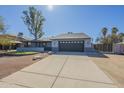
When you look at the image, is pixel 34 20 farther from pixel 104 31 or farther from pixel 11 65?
pixel 11 65

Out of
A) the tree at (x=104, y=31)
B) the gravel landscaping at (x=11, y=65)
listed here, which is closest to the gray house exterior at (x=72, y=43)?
the gravel landscaping at (x=11, y=65)

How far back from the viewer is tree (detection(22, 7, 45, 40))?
2942 centimetres

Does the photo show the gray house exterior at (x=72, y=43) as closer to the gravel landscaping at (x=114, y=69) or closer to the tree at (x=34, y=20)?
the tree at (x=34, y=20)

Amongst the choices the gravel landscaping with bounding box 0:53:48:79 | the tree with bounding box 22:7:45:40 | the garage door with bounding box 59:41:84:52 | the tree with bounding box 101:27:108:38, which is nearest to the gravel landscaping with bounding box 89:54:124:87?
the gravel landscaping with bounding box 0:53:48:79

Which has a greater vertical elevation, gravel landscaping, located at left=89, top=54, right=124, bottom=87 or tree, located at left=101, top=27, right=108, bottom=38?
tree, located at left=101, top=27, right=108, bottom=38

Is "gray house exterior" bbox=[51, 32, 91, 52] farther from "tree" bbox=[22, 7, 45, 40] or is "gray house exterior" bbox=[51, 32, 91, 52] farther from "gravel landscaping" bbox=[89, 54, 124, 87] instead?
"gravel landscaping" bbox=[89, 54, 124, 87]

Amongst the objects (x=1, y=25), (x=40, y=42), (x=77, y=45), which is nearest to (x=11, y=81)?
(x=1, y=25)

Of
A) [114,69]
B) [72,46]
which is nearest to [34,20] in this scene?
[72,46]

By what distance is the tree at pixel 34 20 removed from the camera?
29.4m

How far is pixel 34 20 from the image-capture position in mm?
30078

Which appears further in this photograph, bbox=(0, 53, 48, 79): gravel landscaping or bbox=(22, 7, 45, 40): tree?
bbox=(22, 7, 45, 40): tree

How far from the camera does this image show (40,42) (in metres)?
27.1
